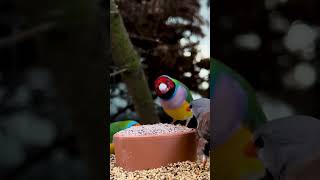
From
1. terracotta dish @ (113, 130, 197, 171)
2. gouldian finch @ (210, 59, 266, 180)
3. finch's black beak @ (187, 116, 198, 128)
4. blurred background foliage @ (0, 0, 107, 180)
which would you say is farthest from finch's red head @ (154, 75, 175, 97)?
blurred background foliage @ (0, 0, 107, 180)

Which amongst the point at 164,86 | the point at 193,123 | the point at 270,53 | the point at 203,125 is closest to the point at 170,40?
the point at 164,86

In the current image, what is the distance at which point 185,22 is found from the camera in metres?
2.52

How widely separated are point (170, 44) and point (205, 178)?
4.24ft

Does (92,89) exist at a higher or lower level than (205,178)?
higher

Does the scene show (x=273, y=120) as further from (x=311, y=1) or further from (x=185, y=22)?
(x=185, y=22)

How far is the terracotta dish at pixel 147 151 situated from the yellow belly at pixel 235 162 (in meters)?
0.51

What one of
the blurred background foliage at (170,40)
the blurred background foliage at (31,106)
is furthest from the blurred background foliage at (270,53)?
the blurred background foliage at (170,40)

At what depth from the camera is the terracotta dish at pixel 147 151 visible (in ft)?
4.77

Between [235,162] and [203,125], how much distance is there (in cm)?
49

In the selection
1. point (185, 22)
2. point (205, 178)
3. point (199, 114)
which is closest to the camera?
point (205, 178)

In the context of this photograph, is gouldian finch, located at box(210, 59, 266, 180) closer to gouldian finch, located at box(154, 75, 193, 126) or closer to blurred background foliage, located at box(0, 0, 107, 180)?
blurred background foliage, located at box(0, 0, 107, 180)

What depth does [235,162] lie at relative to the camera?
38.1 inches

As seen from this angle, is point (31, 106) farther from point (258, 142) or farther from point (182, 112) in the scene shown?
point (182, 112)

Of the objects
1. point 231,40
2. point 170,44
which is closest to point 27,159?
point 231,40
